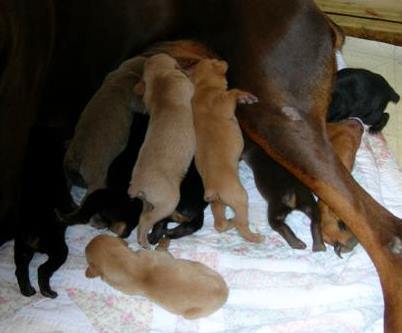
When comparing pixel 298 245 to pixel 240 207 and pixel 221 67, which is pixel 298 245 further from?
pixel 221 67

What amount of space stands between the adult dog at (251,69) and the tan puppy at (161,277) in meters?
0.40

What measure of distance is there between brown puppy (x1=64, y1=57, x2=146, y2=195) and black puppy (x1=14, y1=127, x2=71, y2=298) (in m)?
0.07

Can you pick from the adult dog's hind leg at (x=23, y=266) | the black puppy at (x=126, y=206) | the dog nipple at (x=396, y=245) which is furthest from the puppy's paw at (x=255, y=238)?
the adult dog's hind leg at (x=23, y=266)

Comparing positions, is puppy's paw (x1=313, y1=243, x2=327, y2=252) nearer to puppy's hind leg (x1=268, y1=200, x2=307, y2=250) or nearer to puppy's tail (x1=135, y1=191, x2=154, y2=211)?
puppy's hind leg (x1=268, y1=200, x2=307, y2=250)

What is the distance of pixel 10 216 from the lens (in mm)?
2254

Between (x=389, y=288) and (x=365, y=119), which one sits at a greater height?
(x=365, y=119)

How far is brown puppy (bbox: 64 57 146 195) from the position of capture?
2182 mm

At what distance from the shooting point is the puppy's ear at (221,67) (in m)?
2.26

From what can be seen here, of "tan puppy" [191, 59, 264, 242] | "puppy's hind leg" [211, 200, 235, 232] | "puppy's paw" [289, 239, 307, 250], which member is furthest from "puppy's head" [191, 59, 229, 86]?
"puppy's paw" [289, 239, 307, 250]

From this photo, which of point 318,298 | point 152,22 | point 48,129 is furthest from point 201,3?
point 318,298

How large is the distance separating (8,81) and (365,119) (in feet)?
4.06

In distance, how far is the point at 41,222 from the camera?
214 centimetres

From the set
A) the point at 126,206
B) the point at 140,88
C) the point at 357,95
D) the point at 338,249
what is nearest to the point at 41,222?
the point at 126,206

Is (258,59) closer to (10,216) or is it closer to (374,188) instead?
(374,188)
